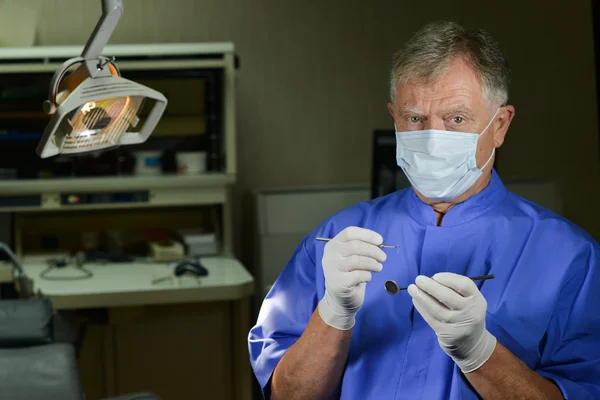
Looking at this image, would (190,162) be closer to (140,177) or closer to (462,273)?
(140,177)

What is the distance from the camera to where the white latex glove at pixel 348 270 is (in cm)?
128

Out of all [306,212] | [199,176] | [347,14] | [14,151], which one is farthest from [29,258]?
[347,14]

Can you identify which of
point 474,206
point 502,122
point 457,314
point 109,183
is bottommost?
point 109,183

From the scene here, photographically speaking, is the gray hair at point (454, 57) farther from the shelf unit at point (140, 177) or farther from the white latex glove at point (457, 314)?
the shelf unit at point (140, 177)

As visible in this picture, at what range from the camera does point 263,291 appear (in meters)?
3.78

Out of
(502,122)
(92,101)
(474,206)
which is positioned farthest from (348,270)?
(92,101)

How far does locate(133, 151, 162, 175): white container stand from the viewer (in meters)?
3.56

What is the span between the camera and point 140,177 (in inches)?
137

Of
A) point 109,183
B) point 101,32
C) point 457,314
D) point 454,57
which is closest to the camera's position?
Result: point 457,314

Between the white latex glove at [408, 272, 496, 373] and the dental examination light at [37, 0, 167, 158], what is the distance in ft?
2.59

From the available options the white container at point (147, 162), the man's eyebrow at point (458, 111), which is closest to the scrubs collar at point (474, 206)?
the man's eyebrow at point (458, 111)

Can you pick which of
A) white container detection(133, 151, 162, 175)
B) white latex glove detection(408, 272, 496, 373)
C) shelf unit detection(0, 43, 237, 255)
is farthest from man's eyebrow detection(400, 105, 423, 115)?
white container detection(133, 151, 162, 175)

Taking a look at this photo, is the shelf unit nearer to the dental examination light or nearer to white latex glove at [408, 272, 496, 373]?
the dental examination light

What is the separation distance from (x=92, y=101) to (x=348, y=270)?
0.69 meters
